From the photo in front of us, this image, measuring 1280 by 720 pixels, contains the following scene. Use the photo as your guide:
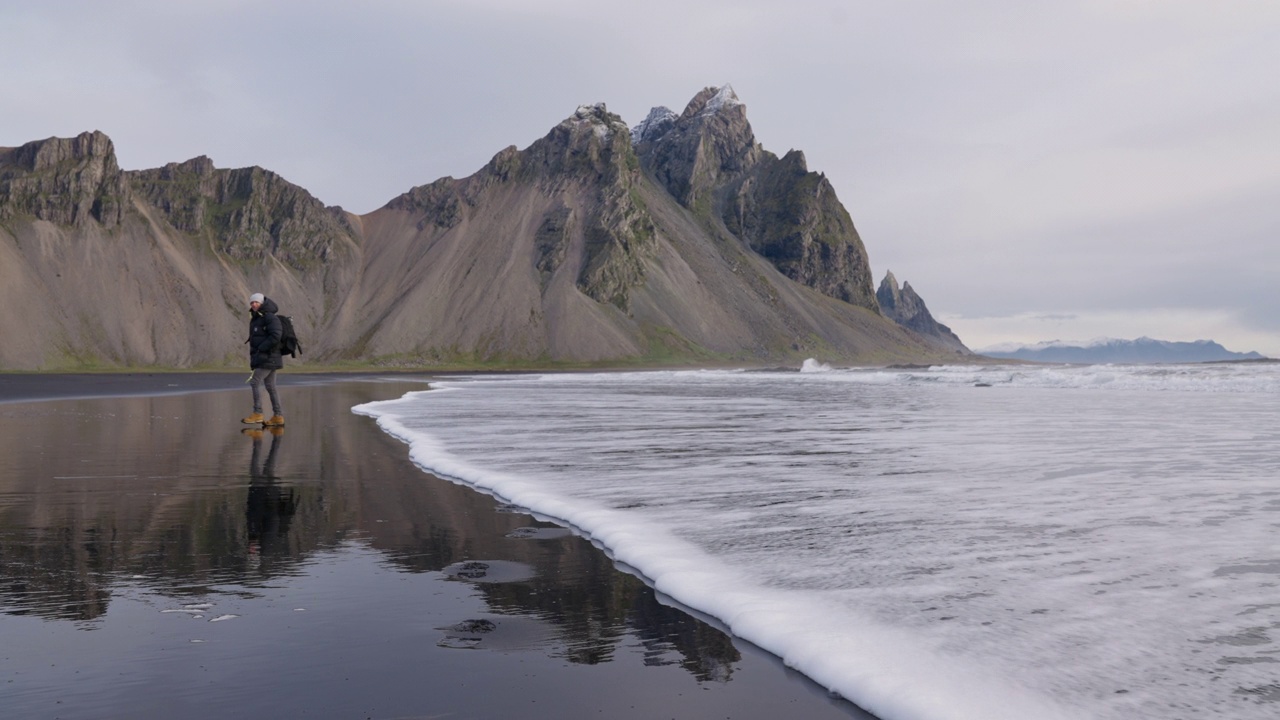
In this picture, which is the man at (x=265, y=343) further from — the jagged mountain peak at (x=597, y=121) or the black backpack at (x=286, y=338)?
the jagged mountain peak at (x=597, y=121)

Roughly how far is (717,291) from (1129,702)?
607 feet

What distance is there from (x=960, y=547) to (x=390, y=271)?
17727 cm

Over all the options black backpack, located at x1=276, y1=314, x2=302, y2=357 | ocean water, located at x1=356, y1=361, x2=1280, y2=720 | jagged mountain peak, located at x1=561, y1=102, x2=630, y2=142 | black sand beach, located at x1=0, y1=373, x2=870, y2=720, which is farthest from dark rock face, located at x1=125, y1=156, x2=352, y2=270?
black sand beach, located at x1=0, y1=373, x2=870, y2=720

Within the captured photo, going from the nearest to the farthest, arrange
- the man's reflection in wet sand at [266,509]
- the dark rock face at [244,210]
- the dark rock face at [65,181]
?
1. the man's reflection in wet sand at [266,509]
2. the dark rock face at [65,181]
3. the dark rock face at [244,210]

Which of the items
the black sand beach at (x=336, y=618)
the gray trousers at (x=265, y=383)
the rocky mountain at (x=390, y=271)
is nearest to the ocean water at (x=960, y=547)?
the black sand beach at (x=336, y=618)

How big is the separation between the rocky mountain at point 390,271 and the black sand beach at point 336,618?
449 ft

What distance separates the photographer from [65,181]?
14988 centimetres

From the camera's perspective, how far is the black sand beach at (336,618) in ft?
13.7

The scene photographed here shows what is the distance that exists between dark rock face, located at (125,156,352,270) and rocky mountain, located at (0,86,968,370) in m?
0.38

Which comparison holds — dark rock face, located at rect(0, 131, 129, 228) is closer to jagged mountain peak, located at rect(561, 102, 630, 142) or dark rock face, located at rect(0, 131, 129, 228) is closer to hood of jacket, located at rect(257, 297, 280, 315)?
→ jagged mountain peak, located at rect(561, 102, 630, 142)

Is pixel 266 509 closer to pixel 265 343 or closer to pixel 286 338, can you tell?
pixel 265 343

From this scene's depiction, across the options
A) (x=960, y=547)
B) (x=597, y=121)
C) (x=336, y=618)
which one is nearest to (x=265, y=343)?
(x=336, y=618)

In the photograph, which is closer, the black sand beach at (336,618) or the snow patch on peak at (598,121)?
the black sand beach at (336,618)

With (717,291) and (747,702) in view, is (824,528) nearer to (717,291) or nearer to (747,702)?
(747,702)
